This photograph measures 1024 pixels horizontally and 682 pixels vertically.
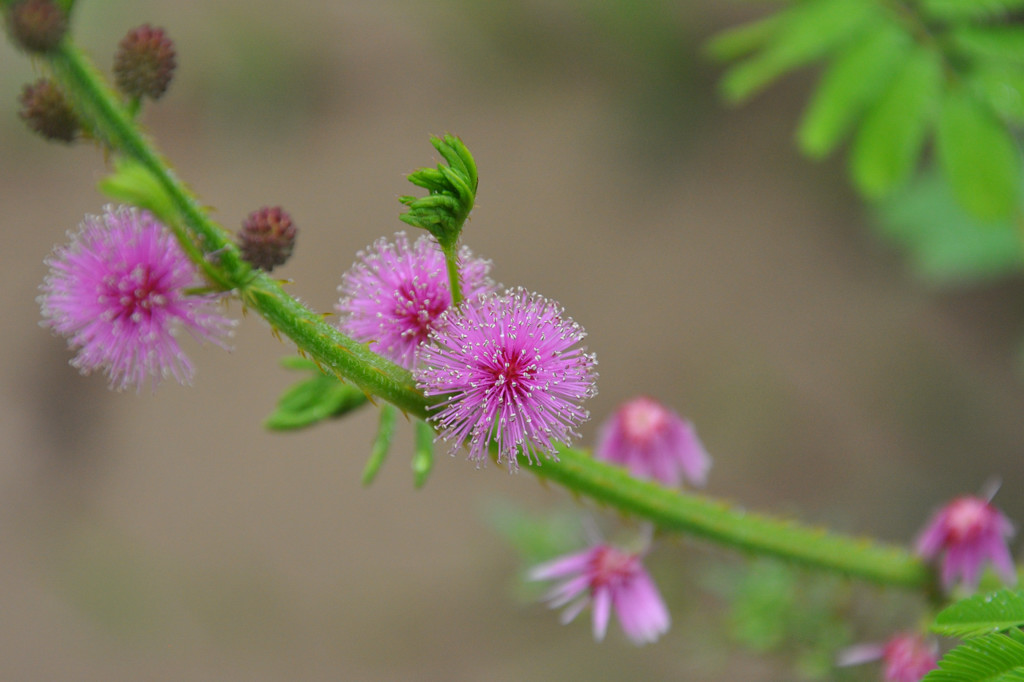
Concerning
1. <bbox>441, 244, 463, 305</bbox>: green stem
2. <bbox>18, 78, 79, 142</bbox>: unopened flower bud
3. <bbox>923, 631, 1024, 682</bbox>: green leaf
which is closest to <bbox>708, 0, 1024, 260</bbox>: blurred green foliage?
<bbox>923, 631, 1024, 682</bbox>: green leaf

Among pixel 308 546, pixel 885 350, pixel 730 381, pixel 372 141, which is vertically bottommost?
pixel 308 546

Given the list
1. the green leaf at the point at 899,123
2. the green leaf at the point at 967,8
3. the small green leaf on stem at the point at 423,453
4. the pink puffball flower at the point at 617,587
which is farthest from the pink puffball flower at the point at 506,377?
the green leaf at the point at 967,8

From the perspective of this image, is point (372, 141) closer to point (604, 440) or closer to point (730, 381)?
point (730, 381)

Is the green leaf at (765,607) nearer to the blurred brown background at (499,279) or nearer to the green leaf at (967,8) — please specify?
the blurred brown background at (499,279)

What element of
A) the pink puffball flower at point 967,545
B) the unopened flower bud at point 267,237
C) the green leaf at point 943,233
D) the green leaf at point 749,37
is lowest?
the unopened flower bud at point 267,237

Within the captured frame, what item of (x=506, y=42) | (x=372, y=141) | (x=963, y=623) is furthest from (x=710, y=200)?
(x=963, y=623)
